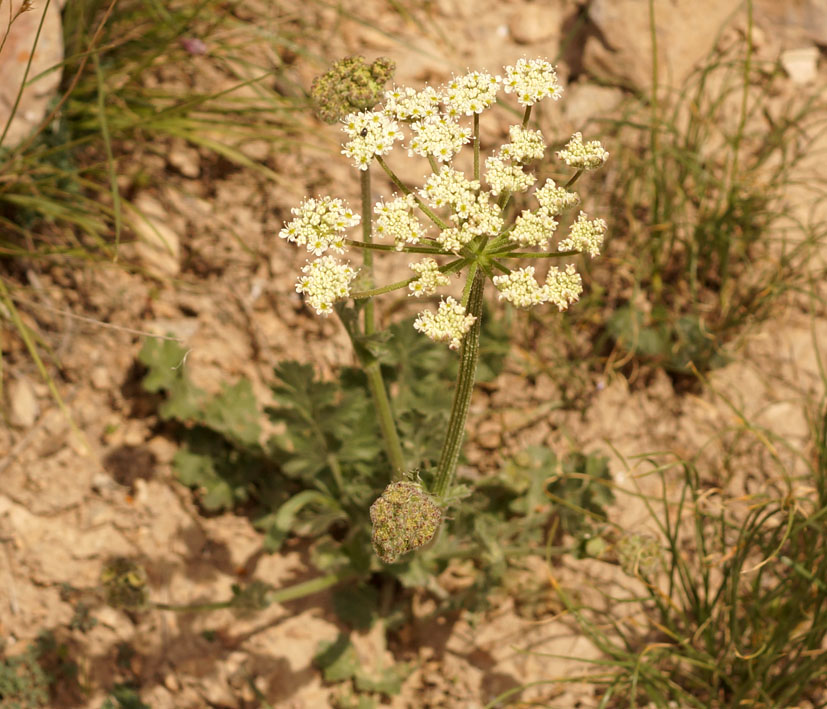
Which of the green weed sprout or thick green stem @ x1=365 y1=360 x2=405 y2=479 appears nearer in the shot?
the green weed sprout

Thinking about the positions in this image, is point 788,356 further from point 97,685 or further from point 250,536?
point 97,685

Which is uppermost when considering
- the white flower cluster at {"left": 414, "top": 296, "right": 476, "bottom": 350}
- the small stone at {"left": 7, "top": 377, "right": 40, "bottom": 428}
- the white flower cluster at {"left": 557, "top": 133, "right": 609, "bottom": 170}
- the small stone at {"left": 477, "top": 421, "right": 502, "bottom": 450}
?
the small stone at {"left": 7, "top": 377, "right": 40, "bottom": 428}

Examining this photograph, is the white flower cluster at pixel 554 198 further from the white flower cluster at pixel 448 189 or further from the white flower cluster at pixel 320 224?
the white flower cluster at pixel 320 224

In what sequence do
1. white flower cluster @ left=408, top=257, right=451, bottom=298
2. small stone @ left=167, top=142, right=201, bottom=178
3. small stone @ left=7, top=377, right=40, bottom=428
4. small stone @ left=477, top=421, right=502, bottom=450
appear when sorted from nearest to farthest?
white flower cluster @ left=408, top=257, right=451, bottom=298 < small stone @ left=7, top=377, right=40, bottom=428 < small stone @ left=477, top=421, right=502, bottom=450 < small stone @ left=167, top=142, right=201, bottom=178

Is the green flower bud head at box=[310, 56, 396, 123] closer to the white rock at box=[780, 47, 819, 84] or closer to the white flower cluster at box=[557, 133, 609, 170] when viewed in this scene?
the white flower cluster at box=[557, 133, 609, 170]

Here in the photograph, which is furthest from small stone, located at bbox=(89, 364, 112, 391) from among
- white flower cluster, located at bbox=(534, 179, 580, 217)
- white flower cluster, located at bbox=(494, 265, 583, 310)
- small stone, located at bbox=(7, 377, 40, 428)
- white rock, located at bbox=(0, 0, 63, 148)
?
white flower cluster, located at bbox=(534, 179, 580, 217)

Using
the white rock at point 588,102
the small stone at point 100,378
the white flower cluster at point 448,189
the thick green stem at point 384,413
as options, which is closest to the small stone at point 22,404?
the small stone at point 100,378

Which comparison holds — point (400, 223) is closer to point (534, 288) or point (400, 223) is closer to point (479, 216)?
point (479, 216)

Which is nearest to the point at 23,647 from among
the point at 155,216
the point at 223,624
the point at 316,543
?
the point at 223,624
